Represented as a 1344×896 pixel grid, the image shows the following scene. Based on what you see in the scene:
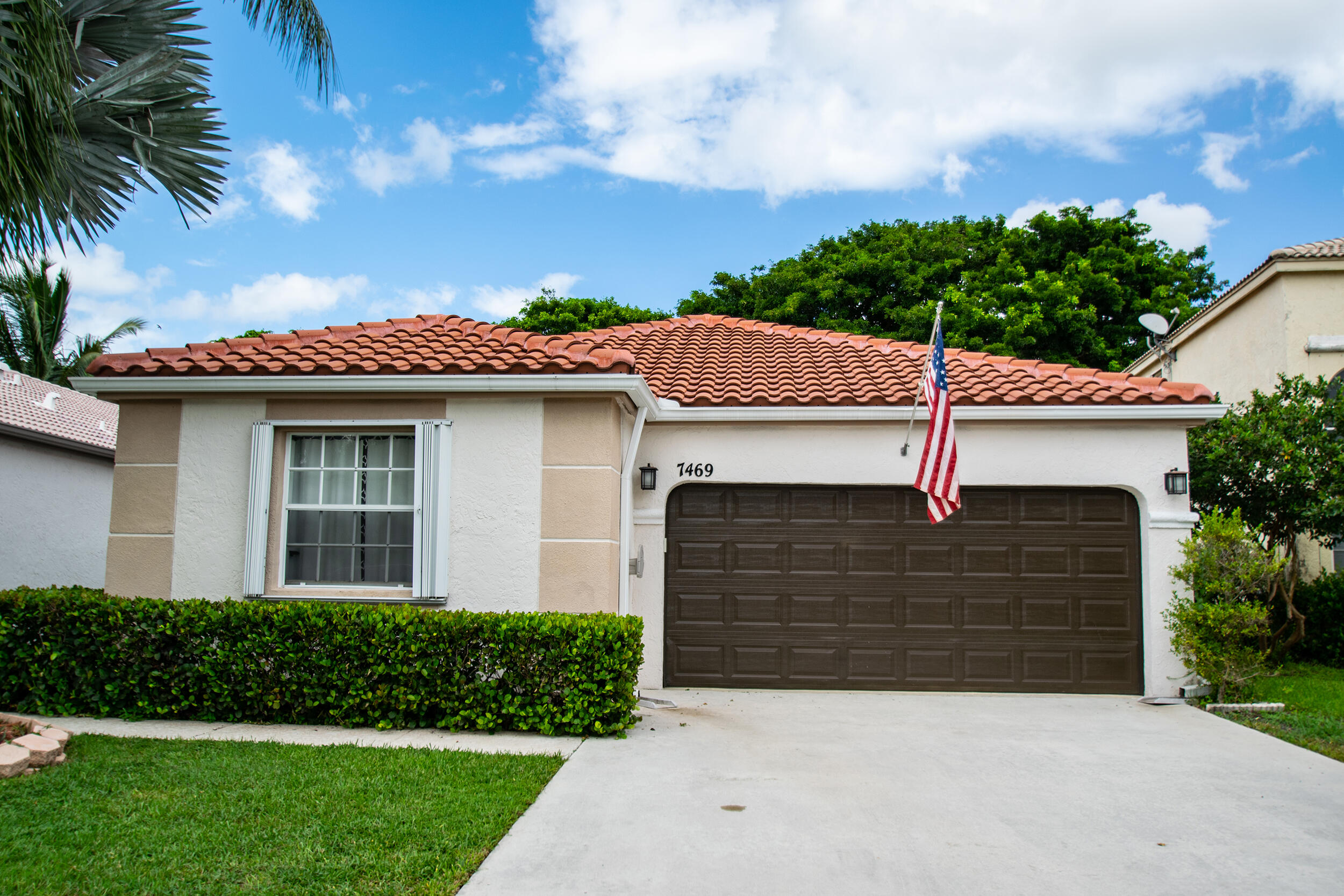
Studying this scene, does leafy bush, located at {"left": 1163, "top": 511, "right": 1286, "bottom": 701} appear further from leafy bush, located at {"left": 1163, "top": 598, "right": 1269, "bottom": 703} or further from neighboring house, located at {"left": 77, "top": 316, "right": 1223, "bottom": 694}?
neighboring house, located at {"left": 77, "top": 316, "right": 1223, "bottom": 694}

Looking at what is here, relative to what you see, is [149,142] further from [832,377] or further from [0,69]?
[832,377]

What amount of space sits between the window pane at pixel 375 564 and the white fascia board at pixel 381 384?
1475 millimetres

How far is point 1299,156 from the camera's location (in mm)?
15875

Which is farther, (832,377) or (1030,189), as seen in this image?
(1030,189)

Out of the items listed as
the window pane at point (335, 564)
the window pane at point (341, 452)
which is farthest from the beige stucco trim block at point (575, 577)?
the window pane at point (341, 452)

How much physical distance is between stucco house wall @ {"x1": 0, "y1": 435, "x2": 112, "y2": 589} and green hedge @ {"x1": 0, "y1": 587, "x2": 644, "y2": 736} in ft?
22.1

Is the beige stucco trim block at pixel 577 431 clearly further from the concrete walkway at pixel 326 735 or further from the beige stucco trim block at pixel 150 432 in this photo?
Result: the beige stucco trim block at pixel 150 432

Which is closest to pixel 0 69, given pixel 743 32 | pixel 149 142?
pixel 149 142

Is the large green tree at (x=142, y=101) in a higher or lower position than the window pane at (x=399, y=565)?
higher

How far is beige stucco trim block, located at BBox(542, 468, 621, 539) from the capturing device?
293 inches

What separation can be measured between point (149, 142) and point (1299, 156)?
1870 centimetres

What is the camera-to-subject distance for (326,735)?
6250 mm

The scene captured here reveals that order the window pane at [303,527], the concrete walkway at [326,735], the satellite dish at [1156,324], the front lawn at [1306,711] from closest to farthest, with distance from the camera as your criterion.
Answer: the concrete walkway at [326,735] → the front lawn at [1306,711] → the window pane at [303,527] → the satellite dish at [1156,324]

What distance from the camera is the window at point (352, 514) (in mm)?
7711
